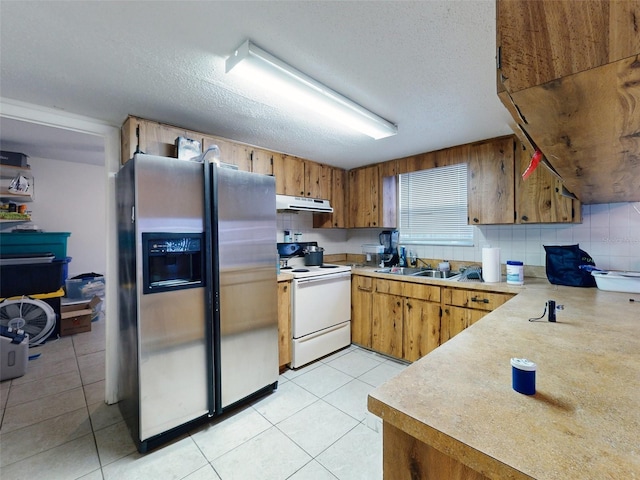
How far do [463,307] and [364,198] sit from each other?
5.81ft

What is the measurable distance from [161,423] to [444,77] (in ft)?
8.87

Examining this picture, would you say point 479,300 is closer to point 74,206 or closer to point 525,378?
point 525,378

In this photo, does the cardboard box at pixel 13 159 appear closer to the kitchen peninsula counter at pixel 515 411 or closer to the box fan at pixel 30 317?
the box fan at pixel 30 317

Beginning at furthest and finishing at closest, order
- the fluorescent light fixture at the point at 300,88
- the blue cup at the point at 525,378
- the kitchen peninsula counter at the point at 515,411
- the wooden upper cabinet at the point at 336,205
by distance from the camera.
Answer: the wooden upper cabinet at the point at 336,205
the fluorescent light fixture at the point at 300,88
the blue cup at the point at 525,378
the kitchen peninsula counter at the point at 515,411

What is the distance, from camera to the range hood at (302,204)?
2830 millimetres

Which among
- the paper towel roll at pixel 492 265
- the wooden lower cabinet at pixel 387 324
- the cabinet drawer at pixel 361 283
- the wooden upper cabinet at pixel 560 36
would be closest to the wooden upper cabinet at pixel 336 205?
the cabinet drawer at pixel 361 283

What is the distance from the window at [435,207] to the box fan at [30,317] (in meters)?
4.39

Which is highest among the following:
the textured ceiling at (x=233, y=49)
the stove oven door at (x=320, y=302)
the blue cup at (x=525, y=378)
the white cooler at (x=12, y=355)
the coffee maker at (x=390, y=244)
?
the textured ceiling at (x=233, y=49)

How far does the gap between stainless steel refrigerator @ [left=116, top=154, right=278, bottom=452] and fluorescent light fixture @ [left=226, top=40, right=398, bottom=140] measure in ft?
2.31

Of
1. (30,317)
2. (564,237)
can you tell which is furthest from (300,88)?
(30,317)

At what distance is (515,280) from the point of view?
7.66ft

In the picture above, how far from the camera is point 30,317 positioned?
325cm

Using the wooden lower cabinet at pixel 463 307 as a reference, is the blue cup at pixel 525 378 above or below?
above

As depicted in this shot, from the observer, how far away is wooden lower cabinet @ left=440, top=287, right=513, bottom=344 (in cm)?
231
